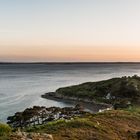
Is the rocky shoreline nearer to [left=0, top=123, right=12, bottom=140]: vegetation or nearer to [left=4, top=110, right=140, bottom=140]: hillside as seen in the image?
[left=4, top=110, right=140, bottom=140]: hillside

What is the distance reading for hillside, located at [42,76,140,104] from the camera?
95062mm

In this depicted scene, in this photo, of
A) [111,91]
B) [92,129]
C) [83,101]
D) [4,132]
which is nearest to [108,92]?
[111,91]

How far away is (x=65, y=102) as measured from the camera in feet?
317

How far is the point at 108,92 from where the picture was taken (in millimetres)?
101000

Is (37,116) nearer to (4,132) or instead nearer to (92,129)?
(92,129)

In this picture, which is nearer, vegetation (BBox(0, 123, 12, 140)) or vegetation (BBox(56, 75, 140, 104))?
vegetation (BBox(0, 123, 12, 140))

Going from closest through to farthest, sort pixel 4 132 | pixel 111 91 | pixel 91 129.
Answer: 1. pixel 4 132
2. pixel 91 129
3. pixel 111 91

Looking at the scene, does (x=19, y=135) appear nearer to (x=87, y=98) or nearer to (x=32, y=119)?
(x=32, y=119)

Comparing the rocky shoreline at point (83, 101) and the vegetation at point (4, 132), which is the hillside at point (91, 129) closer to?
the vegetation at point (4, 132)

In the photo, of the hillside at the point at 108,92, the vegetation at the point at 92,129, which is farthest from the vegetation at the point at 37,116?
the hillside at the point at 108,92

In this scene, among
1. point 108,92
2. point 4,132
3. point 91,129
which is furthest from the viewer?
point 108,92

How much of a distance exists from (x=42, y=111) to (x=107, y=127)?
39.8 metres

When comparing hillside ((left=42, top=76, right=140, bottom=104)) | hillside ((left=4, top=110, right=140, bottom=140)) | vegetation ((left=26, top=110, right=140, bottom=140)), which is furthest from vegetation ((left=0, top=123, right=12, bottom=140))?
hillside ((left=42, top=76, right=140, bottom=104))

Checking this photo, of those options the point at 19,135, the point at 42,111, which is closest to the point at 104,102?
the point at 42,111
